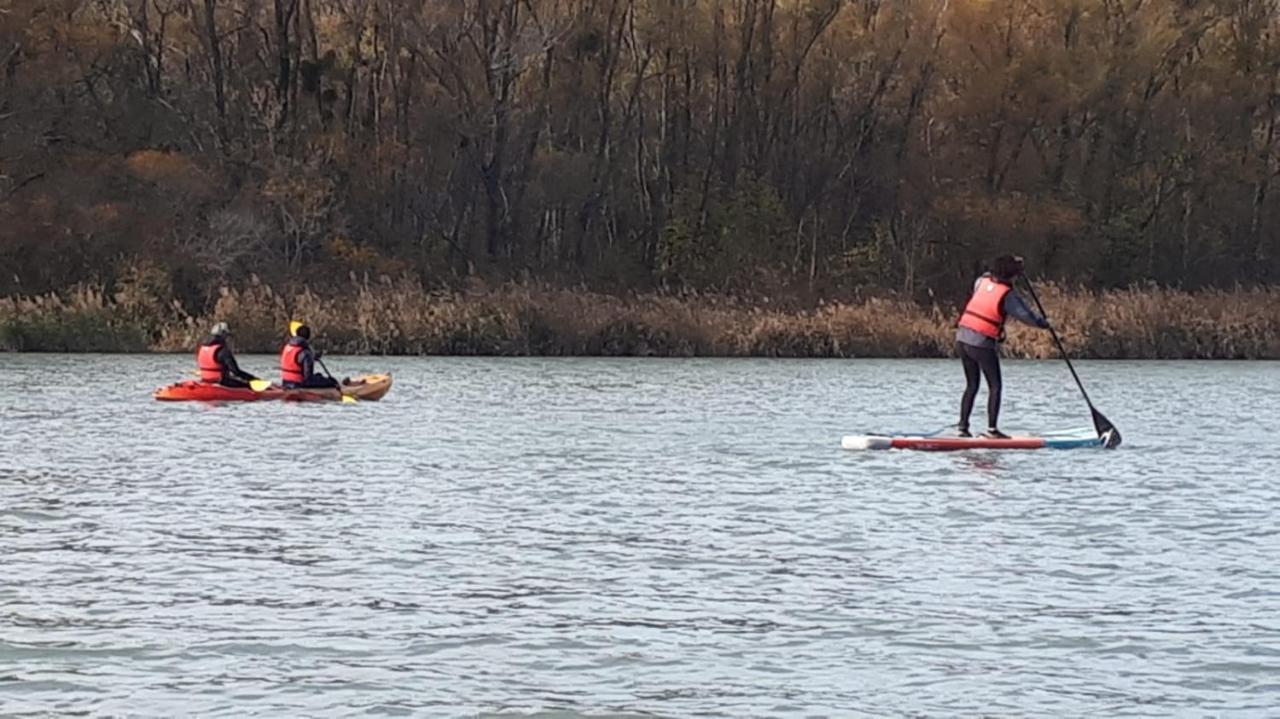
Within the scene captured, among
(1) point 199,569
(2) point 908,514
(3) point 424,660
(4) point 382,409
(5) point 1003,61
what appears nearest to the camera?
(3) point 424,660

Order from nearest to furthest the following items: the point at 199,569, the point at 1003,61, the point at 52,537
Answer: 1. the point at 199,569
2. the point at 52,537
3. the point at 1003,61

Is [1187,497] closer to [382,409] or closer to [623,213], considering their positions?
[382,409]

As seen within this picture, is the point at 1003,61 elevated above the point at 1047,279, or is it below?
above

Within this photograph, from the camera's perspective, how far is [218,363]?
1059 inches

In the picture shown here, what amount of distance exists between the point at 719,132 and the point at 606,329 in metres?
17.1

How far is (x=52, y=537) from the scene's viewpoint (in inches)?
555

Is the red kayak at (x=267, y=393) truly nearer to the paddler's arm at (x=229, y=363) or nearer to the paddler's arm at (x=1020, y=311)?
the paddler's arm at (x=229, y=363)

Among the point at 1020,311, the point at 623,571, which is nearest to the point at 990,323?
the point at 1020,311

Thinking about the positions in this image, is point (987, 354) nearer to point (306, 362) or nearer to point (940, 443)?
point (940, 443)

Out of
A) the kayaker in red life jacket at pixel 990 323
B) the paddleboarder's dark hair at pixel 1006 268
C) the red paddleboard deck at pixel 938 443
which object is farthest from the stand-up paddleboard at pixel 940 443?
the paddleboarder's dark hair at pixel 1006 268

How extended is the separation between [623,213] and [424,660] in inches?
1861

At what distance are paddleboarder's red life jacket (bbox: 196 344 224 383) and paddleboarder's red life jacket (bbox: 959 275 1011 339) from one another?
34.8ft

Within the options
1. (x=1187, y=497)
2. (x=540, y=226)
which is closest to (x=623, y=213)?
(x=540, y=226)

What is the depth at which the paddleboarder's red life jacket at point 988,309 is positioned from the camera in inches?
799
